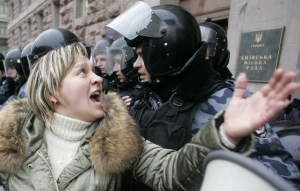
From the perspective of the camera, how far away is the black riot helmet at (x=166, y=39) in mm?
1862

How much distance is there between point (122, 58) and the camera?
10.8 feet

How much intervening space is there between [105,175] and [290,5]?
352 centimetres

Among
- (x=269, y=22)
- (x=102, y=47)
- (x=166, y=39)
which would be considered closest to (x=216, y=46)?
(x=166, y=39)

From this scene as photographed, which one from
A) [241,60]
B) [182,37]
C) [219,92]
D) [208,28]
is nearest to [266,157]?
[219,92]

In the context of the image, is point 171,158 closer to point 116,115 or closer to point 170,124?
point 170,124

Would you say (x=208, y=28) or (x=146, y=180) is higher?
(x=208, y=28)

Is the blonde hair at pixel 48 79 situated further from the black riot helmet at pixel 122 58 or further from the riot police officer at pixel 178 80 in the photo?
the black riot helmet at pixel 122 58

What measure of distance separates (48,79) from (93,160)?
529 millimetres

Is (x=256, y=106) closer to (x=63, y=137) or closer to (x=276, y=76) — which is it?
(x=276, y=76)

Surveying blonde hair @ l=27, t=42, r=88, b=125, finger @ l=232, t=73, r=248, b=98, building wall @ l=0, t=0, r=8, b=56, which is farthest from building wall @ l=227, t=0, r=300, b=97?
building wall @ l=0, t=0, r=8, b=56

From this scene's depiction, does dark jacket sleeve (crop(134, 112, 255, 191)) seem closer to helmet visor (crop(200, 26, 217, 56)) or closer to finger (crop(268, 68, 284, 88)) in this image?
finger (crop(268, 68, 284, 88))

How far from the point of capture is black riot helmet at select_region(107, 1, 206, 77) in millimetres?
1862

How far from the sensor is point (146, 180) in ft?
4.47

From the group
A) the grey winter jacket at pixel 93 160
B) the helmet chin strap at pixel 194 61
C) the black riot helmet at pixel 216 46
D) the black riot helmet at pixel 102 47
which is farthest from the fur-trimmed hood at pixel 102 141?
the black riot helmet at pixel 102 47
